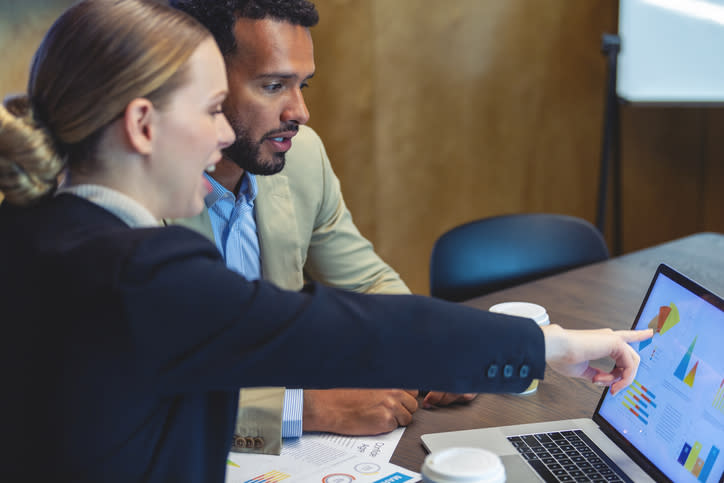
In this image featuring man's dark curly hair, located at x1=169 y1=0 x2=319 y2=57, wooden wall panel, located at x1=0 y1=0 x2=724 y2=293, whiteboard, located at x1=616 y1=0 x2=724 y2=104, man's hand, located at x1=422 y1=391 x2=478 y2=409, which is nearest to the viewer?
man's hand, located at x1=422 y1=391 x2=478 y2=409

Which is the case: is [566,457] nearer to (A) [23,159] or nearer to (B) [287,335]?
(B) [287,335]

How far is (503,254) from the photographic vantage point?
2.29 m

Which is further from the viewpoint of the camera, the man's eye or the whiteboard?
the whiteboard

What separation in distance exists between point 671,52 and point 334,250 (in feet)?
8.61

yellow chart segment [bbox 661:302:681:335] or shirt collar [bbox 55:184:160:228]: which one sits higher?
shirt collar [bbox 55:184:160:228]

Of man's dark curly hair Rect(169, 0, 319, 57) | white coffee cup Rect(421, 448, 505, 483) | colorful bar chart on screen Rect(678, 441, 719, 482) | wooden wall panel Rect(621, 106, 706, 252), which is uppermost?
Result: man's dark curly hair Rect(169, 0, 319, 57)

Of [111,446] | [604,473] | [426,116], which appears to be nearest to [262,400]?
[111,446]

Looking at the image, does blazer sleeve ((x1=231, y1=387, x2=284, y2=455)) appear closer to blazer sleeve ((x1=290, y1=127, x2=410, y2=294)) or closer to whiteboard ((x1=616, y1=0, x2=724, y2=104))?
blazer sleeve ((x1=290, y1=127, x2=410, y2=294))

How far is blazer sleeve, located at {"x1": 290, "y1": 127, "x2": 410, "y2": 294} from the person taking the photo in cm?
194

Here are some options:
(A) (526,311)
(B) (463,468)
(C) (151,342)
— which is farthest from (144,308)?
(A) (526,311)

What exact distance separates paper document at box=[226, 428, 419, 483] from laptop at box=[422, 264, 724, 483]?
0.08 m

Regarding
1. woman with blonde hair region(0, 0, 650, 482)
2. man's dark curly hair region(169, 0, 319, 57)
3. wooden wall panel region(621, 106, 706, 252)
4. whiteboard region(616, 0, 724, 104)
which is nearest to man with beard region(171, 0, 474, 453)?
man's dark curly hair region(169, 0, 319, 57)

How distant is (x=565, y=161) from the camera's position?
4.22m

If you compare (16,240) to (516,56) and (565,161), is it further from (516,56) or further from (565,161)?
(565,161)
